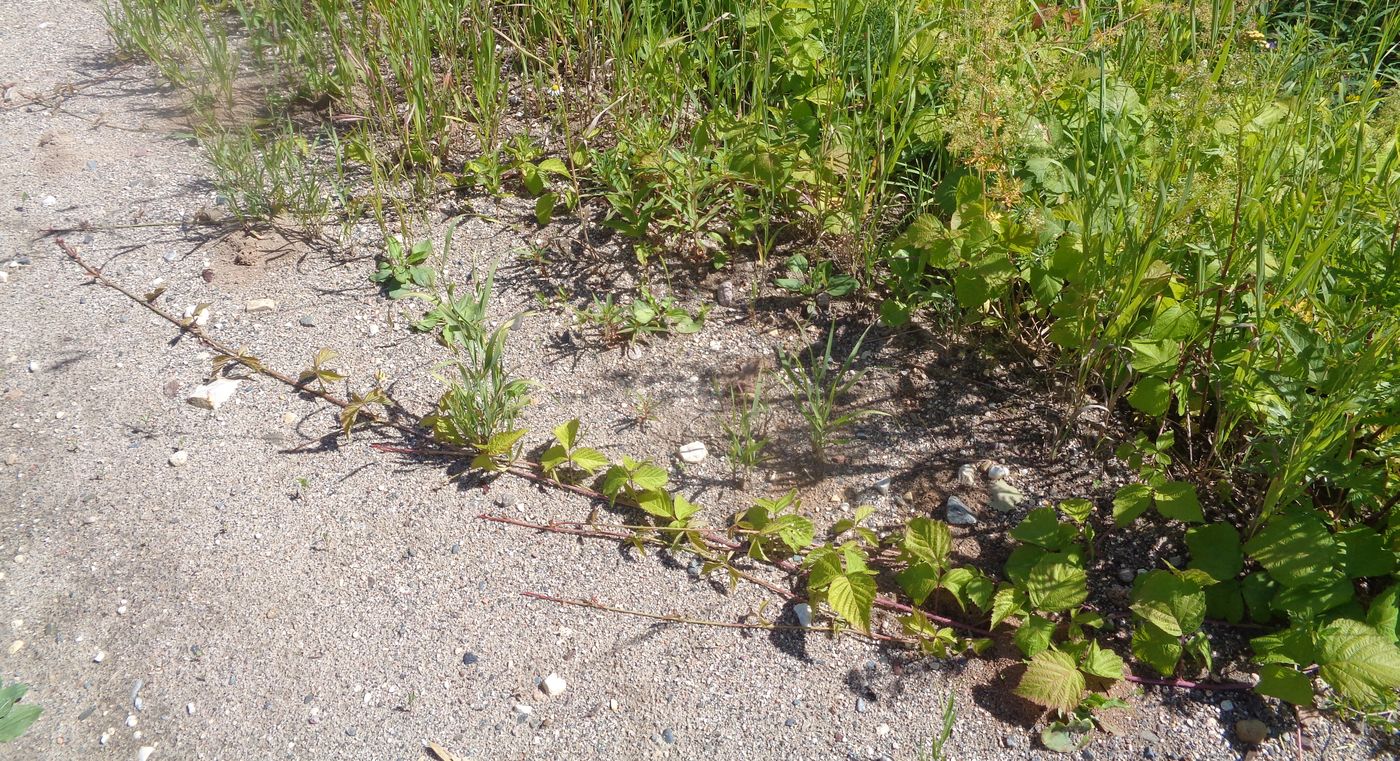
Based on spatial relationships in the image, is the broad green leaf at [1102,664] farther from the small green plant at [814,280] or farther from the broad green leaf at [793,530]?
the small green plant at [814,280]

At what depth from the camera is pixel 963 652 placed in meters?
2.05

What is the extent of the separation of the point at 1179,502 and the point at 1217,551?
0.42 feet

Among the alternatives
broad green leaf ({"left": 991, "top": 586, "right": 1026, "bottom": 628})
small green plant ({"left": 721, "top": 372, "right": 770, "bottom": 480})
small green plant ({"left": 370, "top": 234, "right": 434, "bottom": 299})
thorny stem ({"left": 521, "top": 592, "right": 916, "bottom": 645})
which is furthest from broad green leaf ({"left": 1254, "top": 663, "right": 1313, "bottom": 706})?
small green plant ({"left": 370, "top": 234, "right": 434, "bottom": 299})

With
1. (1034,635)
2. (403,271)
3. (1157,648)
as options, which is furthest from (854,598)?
(403,271)

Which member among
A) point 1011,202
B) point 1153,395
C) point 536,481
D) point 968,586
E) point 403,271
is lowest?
point 536,481

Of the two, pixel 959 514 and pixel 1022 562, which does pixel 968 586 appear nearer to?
pixel 1022 562

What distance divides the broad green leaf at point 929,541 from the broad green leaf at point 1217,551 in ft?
1.69

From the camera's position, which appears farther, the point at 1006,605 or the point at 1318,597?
the point at 1006,605

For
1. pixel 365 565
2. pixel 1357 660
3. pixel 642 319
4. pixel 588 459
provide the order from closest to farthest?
1. pixel 1357 660
2. pixel 365 565
3. pixel 588 459
4. pixel 642 319

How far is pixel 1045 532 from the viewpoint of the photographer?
2113mm

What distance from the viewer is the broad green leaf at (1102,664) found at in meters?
1.91

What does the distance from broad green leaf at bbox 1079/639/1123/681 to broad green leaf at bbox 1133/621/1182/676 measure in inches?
2.1

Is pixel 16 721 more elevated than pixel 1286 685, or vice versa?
pixel 1286 685

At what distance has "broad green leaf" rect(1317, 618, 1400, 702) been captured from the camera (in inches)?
69.4
